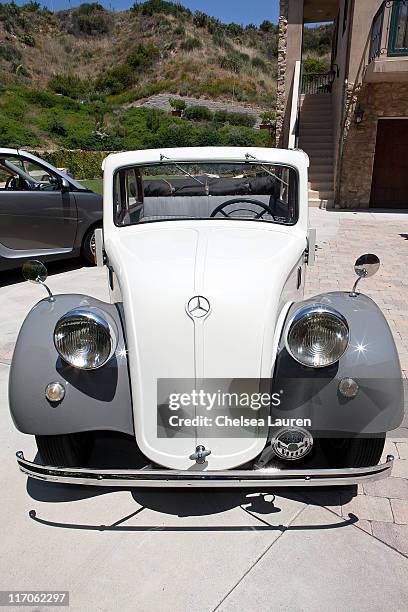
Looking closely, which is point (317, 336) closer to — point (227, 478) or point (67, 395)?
point (227, 478)

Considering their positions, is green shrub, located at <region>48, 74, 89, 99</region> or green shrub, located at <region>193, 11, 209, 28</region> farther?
green shrub, located at <region>193, 11, 209, 28</region>

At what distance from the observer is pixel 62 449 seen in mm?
2303

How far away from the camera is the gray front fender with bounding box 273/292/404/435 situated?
6.86 ft

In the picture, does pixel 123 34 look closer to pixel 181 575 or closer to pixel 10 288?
pixel 10 288

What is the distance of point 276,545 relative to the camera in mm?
2115

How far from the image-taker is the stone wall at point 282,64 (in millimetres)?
13445

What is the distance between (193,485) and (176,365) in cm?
51

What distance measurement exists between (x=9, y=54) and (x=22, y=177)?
56.2m

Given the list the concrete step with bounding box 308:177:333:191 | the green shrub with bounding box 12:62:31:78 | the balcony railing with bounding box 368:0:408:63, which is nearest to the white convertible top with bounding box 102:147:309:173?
the balcony railing with bounding box 368:0:408:63

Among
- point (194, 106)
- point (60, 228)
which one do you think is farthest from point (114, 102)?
point (60, 228)

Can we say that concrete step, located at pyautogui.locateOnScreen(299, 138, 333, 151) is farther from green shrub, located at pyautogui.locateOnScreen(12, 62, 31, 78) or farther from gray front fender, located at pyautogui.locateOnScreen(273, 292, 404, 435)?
green shrub, located at pyautogui.locateOnScreen(12, 62, 31, 78)

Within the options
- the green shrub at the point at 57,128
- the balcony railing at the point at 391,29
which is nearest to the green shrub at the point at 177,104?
the green shrub at the point at 57,128

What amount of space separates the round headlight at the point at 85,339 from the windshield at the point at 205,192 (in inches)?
47.8

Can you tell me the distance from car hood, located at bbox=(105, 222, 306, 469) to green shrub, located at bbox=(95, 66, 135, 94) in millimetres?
54776
